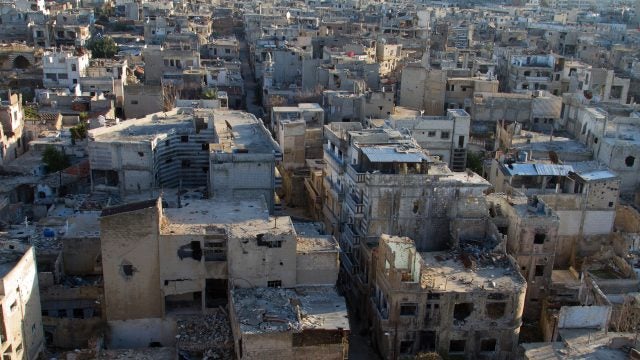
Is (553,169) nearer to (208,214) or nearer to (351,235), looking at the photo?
(351,235)

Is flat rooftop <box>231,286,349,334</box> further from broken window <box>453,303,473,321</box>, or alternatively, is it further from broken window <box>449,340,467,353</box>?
broken window <box>449,340,467,353</box>

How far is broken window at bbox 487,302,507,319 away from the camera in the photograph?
2636 centimetres

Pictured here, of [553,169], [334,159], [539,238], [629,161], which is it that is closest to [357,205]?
[334,159]

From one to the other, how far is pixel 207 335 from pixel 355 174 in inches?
387

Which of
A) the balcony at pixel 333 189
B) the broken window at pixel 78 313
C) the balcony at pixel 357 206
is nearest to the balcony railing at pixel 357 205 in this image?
the balcony at pixel 357 206

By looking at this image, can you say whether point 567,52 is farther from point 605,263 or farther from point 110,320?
point 110,320

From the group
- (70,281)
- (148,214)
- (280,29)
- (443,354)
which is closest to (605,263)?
(443,354)

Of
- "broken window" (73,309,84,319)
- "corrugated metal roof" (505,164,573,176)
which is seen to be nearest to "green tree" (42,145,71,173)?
"broken window" (73,309,84,319)

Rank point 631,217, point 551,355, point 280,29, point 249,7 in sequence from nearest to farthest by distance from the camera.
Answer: point 551,355 → point 631,217 → point 280,29 → point 249,7

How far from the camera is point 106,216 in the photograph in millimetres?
24656

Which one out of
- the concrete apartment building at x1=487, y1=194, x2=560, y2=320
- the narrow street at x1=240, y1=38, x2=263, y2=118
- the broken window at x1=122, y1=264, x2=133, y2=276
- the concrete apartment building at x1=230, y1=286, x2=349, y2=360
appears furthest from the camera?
the narrow street at x1=240, y1=38, x2=263, y2=118

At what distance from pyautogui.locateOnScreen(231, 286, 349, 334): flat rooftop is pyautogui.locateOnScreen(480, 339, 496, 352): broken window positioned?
237 inches

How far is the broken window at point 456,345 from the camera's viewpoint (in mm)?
26812

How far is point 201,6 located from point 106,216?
9311 centimetres
